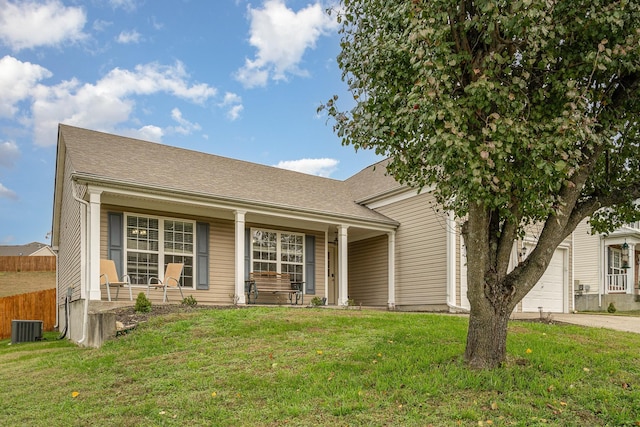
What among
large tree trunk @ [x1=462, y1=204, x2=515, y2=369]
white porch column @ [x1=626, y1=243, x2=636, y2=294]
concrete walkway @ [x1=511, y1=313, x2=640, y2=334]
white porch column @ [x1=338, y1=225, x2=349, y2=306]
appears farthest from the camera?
white porch column @ [x1=626, y1=243, x2=636, y2=294]

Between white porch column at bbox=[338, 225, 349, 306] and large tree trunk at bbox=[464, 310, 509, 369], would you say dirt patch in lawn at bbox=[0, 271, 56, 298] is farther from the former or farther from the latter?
large tree trunk at bbox=[464, 310, 509, 369]

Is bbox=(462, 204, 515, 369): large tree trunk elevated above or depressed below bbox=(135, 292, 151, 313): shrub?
above

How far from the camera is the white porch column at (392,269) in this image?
46.3 ft

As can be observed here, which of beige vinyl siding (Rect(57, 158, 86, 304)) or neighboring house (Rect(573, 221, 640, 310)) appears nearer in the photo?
beige vinyl siding (Rect(57, 158, 86, 304))

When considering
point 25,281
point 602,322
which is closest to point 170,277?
point 602,322

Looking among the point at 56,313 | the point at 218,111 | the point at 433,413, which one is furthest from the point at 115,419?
the point at 56,313

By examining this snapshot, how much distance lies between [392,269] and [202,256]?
547 cm

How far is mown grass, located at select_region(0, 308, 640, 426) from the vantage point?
14.3ft

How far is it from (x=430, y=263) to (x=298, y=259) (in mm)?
3714

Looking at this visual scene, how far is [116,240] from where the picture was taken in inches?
436

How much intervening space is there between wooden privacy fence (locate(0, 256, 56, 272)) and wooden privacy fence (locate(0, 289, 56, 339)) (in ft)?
47.2

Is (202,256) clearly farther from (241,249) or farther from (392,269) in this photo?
(392,269)

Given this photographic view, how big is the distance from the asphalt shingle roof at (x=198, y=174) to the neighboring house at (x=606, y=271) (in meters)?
12.0

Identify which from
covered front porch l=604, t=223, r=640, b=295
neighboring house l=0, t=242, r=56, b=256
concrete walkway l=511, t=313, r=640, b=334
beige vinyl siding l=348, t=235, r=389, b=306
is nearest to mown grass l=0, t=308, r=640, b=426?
concrete walkway l=511, t=313, r=640, b=334
